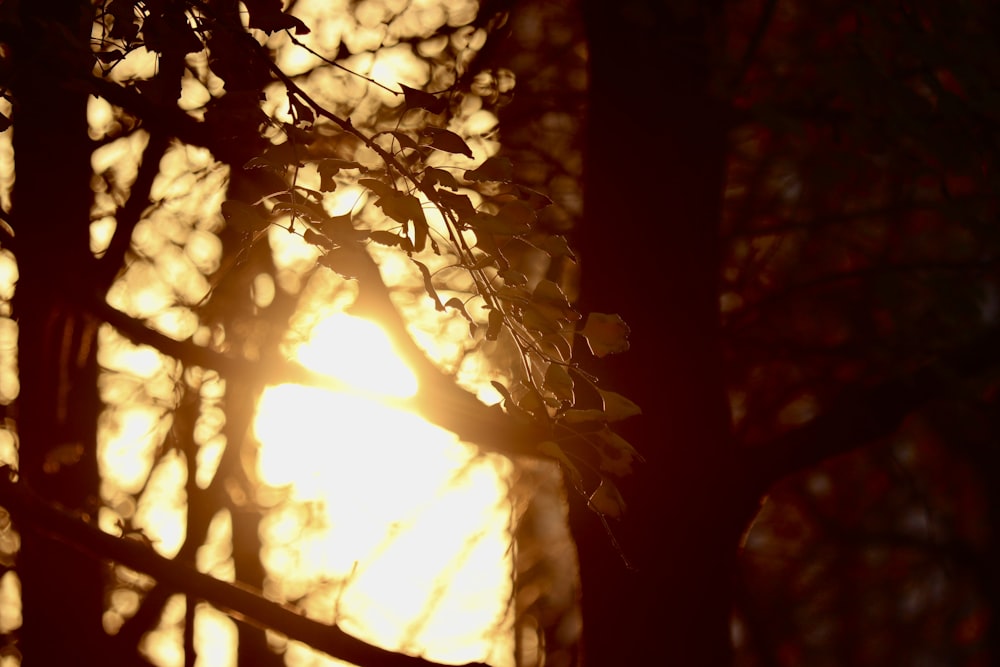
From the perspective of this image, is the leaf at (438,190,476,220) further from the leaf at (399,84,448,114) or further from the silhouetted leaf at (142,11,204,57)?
the silhouetted leaf at (142,11,204,57)

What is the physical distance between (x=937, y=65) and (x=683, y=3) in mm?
840

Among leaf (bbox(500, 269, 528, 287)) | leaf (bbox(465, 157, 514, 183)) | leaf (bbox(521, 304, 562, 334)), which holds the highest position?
leaf (bbox(465, 157, 514, 183))

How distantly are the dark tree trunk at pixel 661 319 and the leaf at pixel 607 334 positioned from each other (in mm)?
1147

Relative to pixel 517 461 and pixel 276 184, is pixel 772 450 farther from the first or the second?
pixel 517 461

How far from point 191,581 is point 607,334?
1.02 metres

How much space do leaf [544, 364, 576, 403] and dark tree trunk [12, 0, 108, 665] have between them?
5.43ft

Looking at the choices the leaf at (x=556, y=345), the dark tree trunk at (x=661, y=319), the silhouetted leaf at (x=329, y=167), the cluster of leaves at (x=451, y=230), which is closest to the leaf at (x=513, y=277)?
the cluster of leaves at (x=451, y=230)

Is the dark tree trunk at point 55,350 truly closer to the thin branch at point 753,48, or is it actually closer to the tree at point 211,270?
the tree at point 211,270

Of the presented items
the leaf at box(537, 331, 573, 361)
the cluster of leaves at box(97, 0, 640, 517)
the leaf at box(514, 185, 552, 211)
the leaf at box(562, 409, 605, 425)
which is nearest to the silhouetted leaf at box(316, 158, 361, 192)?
the cluster of leaves at box(97, 0, 640, 517)

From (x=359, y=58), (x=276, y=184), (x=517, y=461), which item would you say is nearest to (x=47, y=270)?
(x=276, y=184)

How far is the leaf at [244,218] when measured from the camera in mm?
1765

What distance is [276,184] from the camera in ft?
9.43

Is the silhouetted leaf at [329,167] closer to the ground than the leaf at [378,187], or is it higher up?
higher up

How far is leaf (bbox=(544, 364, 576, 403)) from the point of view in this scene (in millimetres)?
1662
